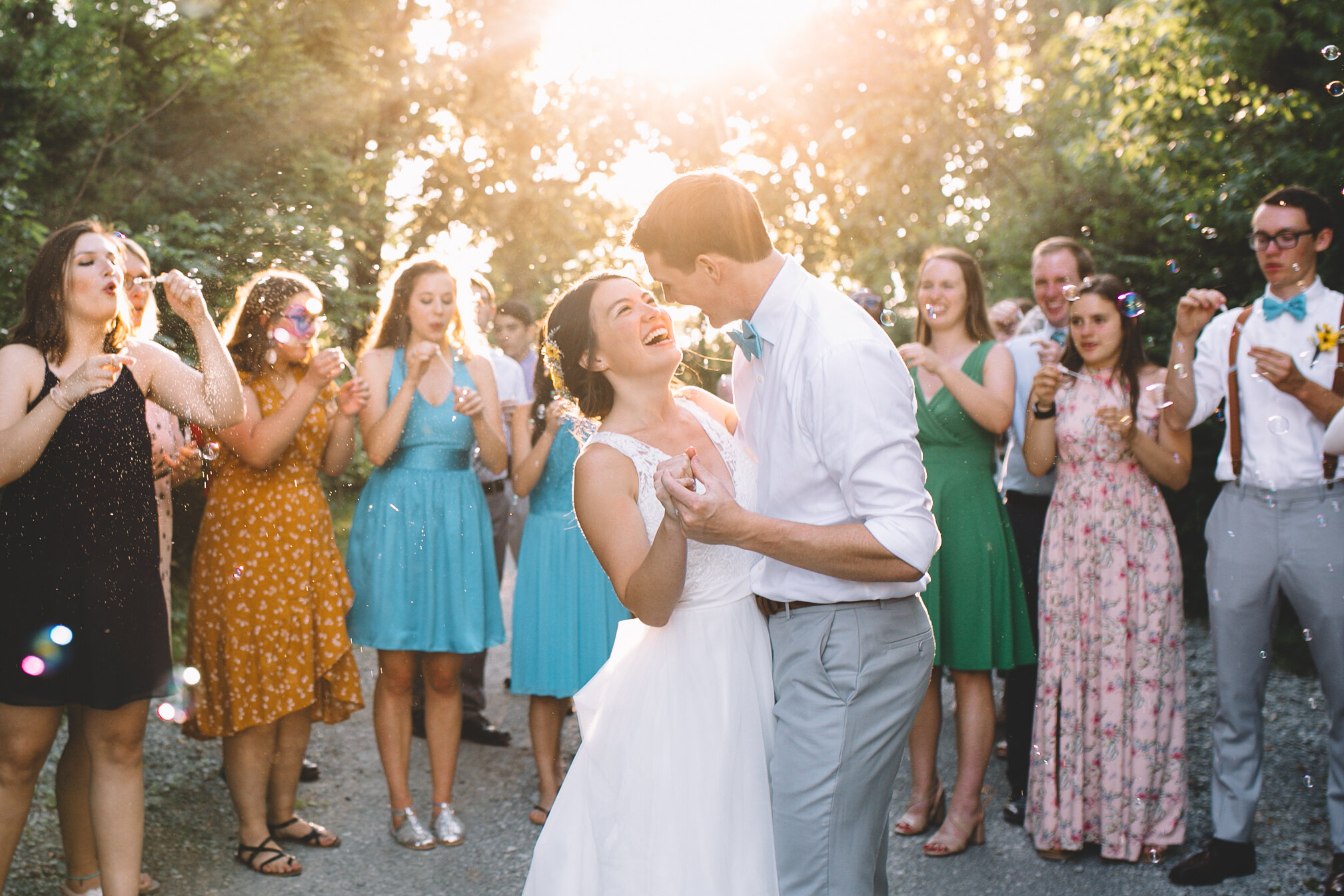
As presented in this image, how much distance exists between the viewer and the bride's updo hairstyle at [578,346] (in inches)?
116

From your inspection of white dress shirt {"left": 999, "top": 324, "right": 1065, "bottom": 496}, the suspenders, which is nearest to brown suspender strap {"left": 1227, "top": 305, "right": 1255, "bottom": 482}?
the suspenders

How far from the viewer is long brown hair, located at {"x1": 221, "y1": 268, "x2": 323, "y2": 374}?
425cm

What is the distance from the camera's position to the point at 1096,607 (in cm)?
406

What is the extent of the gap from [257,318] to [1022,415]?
332 centimetres

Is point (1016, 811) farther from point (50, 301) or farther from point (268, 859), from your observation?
point (50, 301)

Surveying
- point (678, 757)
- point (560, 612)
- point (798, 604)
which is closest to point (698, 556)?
point (798, 604)

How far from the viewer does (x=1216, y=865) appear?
3.78m

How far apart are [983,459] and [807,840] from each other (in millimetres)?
2353

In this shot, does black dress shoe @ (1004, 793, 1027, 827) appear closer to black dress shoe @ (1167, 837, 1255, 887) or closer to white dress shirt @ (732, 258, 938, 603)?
black dress shoe @ (1167, 837, 1255, 887)

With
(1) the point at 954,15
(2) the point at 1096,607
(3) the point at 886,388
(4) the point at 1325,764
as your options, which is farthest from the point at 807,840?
(1) the point at 954,15

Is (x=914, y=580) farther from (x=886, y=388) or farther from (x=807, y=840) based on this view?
(x=807, y=840)

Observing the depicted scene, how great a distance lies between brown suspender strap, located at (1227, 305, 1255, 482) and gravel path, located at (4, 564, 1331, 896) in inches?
59.7

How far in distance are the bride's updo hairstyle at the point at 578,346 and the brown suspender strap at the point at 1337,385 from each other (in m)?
2.58

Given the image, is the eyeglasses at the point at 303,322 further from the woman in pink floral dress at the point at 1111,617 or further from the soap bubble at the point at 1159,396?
the soap bubble at the point at 1159,396
